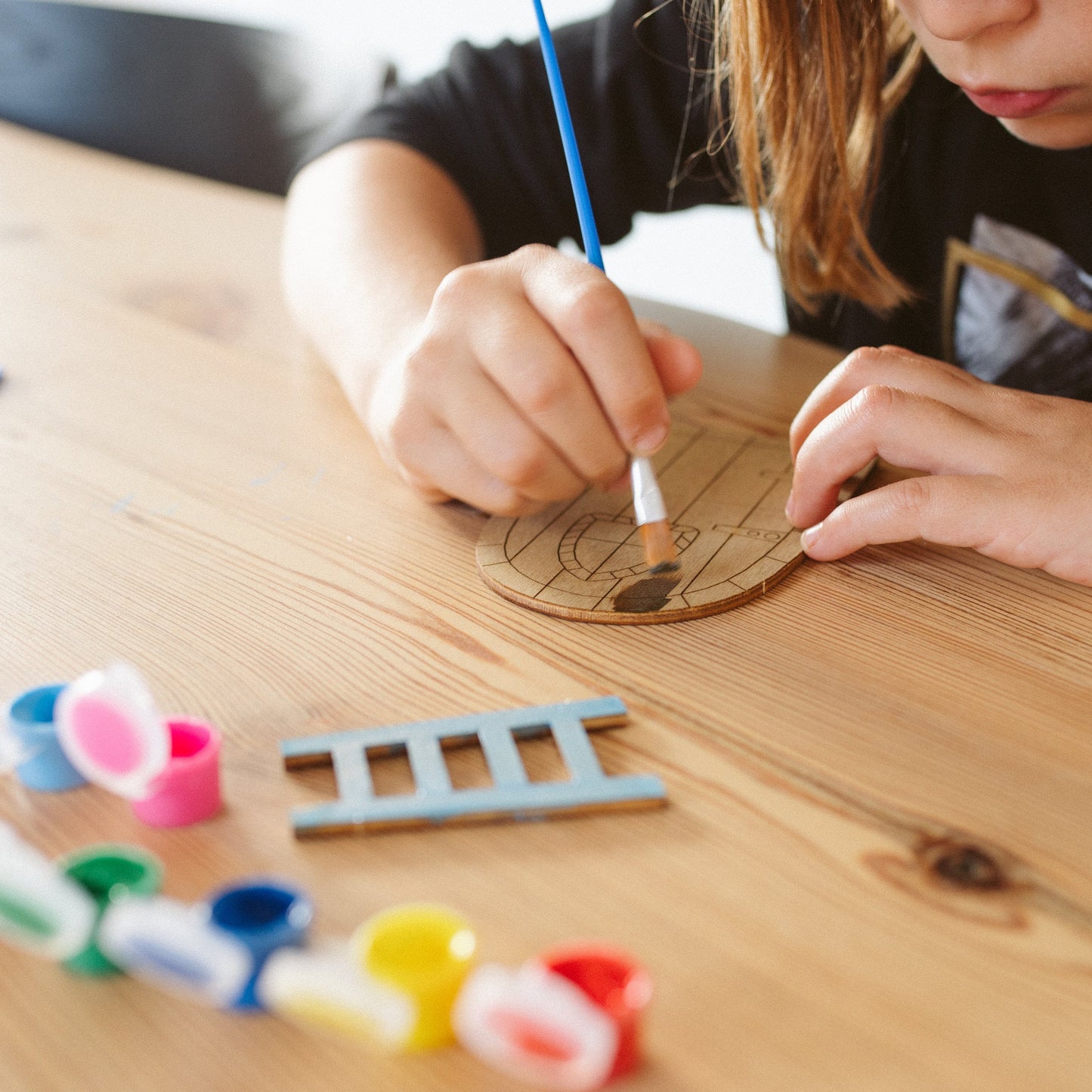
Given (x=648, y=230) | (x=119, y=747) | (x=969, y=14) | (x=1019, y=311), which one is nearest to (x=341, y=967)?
(x=119, y=747)

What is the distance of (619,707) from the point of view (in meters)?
0.49

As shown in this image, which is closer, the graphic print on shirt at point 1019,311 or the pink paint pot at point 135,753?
the pink paint pot at point 135,753

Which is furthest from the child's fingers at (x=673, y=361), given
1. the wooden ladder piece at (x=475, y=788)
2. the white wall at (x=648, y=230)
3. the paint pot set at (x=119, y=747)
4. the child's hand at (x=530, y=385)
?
the white wall at (x=648, y=230)

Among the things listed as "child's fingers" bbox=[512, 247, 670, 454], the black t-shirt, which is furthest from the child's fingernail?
the black t-shirt

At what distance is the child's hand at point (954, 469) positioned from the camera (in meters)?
0.57

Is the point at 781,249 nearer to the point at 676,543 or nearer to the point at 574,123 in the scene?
the point at 574,123

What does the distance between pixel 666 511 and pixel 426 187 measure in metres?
0.43

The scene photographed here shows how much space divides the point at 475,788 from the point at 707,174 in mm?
738

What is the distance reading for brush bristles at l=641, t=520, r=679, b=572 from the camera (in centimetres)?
57

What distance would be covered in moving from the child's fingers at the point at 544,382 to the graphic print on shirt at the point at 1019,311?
1.54ft

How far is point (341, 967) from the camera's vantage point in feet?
1.05

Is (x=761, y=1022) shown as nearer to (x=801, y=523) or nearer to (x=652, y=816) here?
(x=652, y=816)

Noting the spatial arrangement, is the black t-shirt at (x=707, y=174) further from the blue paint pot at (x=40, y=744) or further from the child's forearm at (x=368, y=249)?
the blue paint pot at (x=40, y=744)

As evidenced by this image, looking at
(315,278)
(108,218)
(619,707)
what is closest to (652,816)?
(619,707)
